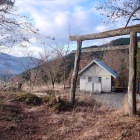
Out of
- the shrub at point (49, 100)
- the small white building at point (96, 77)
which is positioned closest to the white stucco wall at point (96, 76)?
the small white building at point (96, 77)

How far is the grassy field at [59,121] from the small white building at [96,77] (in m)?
22.1

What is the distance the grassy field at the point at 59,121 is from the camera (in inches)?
229

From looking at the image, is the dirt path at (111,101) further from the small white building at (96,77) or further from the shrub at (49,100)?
the small white building at (96,77)

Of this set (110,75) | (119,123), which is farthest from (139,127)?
(110,75)

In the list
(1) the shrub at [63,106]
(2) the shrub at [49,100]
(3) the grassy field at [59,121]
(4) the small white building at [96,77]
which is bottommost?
(3) the grassy field at [59,121]

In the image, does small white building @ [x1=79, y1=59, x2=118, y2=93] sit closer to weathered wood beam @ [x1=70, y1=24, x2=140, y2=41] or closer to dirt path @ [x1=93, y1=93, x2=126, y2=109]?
dirt path @ [x1=93, y1=93, x2=126, y2=109]

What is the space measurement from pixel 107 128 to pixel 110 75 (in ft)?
84.7

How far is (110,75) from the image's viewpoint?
31.6m

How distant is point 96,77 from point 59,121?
26.2m

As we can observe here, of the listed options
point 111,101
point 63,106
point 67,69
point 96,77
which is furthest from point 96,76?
point 63,106

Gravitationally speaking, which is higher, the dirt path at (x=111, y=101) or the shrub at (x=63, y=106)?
the shrub at (x=63, y=106)

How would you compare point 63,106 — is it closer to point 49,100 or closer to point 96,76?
point 49,100

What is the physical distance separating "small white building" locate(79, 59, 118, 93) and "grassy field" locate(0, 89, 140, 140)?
22.1 m

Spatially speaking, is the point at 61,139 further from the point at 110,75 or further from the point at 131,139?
the point at 110,75
